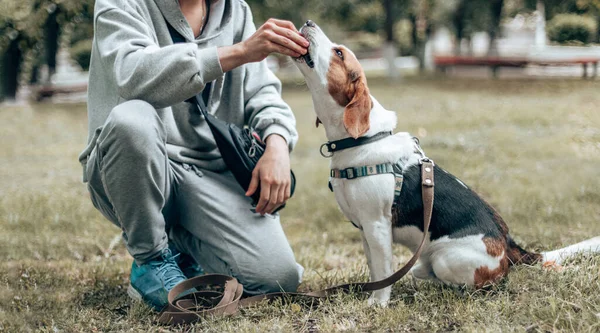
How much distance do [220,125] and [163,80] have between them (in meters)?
0.41

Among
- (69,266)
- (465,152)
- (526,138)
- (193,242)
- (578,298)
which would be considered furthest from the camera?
(526,138)

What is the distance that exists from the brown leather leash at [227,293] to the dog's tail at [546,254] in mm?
458

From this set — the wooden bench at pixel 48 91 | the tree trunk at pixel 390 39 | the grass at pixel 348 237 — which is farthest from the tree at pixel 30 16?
the tree trunk at pixel 390 39

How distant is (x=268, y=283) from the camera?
3.06 m

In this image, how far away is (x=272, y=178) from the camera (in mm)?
2924

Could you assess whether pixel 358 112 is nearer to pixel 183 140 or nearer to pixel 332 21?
pixel 183 140

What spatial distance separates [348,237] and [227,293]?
71.3 inches

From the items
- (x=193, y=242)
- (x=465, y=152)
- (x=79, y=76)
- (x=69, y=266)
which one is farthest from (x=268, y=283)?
(x=79, y=76)

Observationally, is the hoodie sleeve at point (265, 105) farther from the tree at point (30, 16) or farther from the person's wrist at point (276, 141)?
the tree at point (30, 16)

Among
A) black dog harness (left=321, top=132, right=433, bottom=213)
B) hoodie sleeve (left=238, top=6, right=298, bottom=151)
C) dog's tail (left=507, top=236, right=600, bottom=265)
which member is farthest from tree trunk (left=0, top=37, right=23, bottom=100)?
dog's tail (left=507, top=236, right=600, bottom=265)

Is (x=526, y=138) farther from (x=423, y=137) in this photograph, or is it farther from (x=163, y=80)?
(x=163, y=80)

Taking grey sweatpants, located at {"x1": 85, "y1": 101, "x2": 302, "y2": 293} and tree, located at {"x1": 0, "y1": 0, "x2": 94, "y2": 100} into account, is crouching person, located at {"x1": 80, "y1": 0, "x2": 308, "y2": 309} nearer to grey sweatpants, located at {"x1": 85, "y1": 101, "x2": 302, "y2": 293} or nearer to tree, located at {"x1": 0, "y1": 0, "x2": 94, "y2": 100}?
grey sweatpants, located at {"x1": 85, "y1": 101, "x2": 302, "y2": 293}

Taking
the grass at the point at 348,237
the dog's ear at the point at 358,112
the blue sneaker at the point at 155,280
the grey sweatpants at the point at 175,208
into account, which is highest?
the dog's ear at the point at 358,112

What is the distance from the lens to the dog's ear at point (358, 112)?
2668 millimetres
